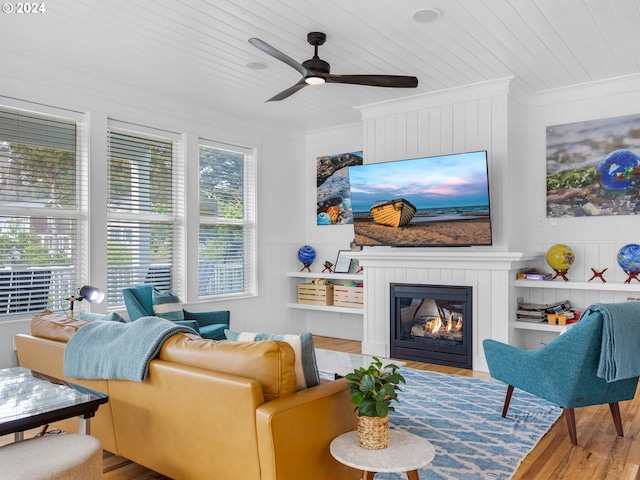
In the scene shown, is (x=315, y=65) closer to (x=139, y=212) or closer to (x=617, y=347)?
(x=139, y=212)

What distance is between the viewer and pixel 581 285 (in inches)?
186

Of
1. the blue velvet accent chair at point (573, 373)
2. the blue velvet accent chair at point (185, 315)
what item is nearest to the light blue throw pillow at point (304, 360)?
the blue velvet accent chair at point (573, 373)

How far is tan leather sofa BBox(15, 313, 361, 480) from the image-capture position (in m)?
1.98

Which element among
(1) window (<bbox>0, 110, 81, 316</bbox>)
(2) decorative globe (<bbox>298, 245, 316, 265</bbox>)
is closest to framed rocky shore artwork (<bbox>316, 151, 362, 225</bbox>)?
(2) decorative globe (<bbox>298, 245, 316, 265</bbox>)

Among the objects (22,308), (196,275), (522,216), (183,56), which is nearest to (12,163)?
(22,308)

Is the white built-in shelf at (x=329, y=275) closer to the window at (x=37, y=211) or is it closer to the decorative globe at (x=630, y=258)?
the decorative globe at (x=630, y=258)

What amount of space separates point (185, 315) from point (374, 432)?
10.5 feet

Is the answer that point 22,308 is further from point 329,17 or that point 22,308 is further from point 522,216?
point 522,216

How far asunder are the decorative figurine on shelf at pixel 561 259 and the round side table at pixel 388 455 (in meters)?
3.42

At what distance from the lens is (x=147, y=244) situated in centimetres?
526

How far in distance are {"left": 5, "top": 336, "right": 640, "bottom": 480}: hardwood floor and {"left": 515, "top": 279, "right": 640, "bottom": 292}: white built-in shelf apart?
124cm

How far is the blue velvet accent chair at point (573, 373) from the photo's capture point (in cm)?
293

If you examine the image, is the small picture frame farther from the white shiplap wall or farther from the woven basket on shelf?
the woven basket on shelf

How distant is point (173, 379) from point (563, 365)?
2157 millimetres
